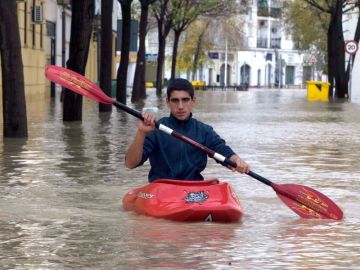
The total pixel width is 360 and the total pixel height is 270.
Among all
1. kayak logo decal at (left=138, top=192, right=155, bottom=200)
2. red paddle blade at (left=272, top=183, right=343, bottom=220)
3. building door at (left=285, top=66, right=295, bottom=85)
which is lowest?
building door at (left=285, top=66, right=295, bottom=85)

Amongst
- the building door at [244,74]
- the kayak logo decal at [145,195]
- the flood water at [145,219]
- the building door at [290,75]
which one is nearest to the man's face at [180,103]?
the kayak logo decal at [145,195]

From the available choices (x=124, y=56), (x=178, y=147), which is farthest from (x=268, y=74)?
(x=178, y=147)

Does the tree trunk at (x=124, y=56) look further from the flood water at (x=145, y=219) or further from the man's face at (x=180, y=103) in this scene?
the man's face at (x=180, y=103)

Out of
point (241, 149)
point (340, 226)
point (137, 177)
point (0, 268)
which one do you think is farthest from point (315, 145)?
point (0, 268)

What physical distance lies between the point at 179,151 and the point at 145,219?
2.11ft

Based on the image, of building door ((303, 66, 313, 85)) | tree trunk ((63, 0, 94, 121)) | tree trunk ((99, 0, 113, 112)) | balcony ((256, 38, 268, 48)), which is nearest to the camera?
tree trunk ((63, 0, 94, 121))

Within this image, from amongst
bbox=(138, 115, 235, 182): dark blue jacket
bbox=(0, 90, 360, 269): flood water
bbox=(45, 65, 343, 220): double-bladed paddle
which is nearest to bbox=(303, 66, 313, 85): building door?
bbox=(0, 90, 360, 269): flood water

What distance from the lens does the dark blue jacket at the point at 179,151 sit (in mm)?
8445

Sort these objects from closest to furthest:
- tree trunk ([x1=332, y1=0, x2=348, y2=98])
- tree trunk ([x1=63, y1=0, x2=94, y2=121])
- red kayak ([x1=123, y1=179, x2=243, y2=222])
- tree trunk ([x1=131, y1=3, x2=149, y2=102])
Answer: red kayak ([x1=123, y1=179, x2=243, y2=222]), tree trunk ([x1=63, y1=0, x2=94, y2=121]), tree trunk ([x1=131, y1=3, x2=149, y2=102]), tree trunk ([x1=332, y1=0, x2=348, y2=98])

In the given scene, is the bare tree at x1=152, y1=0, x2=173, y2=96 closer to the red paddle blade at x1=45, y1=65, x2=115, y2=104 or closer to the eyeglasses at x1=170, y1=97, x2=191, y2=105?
the red paddle blade at x1=45, y1=65, x2=115, y2=104

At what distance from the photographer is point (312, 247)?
7.18 meters

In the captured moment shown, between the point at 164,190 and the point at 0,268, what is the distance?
2.18 metres

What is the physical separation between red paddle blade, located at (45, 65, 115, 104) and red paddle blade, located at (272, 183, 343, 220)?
5.80 ft

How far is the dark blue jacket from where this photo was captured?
8445 mm
